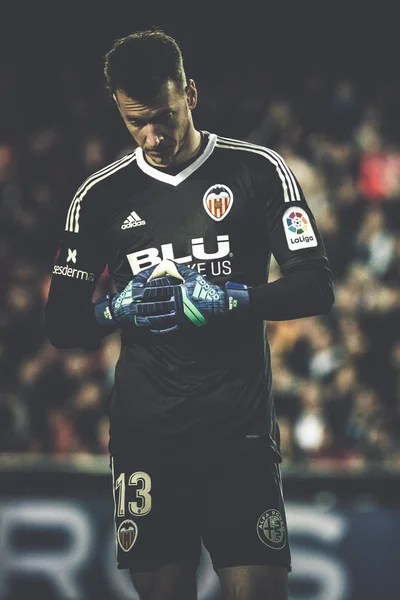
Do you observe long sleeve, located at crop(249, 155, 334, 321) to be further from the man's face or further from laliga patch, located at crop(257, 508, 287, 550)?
laliga patch, located at crop(257, 508, 287, 550)

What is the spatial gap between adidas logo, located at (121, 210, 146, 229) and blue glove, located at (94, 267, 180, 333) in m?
0.17

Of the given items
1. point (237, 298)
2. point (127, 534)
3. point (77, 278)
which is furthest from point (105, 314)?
point (127, 534)

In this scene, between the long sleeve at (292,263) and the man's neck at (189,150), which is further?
the man's neck at (189,150)

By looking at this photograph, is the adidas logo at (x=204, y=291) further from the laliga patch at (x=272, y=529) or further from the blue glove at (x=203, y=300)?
the laliga patch at (x=272, y=529)

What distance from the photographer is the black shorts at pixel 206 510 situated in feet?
9.38

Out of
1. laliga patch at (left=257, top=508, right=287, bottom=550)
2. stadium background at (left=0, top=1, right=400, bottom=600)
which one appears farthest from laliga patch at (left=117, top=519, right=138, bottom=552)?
stadium background at (left=0, top=1, right=400, bottom=600)

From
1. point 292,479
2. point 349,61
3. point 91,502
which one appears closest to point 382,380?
point 292,479

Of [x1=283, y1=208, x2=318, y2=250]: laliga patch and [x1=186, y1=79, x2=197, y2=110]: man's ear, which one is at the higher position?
[x1=186, y1=79, x2=197, y2=110]: man's ear

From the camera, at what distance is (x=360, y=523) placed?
5625mm

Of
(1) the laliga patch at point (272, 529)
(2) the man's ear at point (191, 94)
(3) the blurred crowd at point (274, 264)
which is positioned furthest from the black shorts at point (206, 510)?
(3) the blurred crowd at point (274, 264)

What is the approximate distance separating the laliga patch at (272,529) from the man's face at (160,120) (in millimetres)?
1081

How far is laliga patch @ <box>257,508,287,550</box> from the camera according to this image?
2854 mm

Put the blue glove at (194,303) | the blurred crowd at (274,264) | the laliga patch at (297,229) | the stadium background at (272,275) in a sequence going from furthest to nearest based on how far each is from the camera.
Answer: the blurred crowd at (274,264)
the stadium background at (272,275)
the laliga patch at (297,229)
the blue glove at (194,303)

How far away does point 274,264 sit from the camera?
24.9 feet
